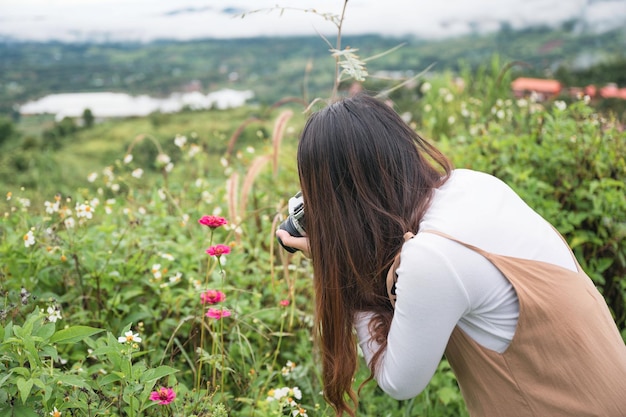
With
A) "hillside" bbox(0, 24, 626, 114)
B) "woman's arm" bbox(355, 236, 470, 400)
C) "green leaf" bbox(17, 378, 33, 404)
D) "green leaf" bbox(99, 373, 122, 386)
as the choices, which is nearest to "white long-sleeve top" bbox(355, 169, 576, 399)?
"woman's arm" bbox(355, 236, 470, 400)

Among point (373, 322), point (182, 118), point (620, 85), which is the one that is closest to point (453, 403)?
point (373, 322)

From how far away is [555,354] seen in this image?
97 centimetres

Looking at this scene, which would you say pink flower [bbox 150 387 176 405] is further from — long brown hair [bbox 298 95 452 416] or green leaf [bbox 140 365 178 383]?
long brown hair [bbox 298 95 452 416]

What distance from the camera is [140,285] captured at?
5.48 ft

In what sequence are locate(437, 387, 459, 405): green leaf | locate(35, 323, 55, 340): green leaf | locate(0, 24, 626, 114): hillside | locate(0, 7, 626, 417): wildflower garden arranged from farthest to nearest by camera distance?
locate(0, 24, 626, 114): hillside, locate(437, 387, 459, 405): green leaf, locate(0, 7, 626, 417): wildflower garden, locate(35, 323, 55, 340): green leaf

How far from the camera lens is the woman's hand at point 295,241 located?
1.17 metres

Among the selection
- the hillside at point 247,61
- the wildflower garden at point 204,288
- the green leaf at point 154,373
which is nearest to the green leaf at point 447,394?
the wildflower garden at point 204,288

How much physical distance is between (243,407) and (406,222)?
73cm

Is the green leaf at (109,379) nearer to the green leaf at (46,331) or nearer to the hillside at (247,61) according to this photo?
the green leaf at (46,331)

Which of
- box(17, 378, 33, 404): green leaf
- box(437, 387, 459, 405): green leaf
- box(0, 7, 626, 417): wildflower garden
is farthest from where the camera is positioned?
box(437, 387, 459, 405): green leaf

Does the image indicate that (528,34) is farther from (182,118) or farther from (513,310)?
(513,310)

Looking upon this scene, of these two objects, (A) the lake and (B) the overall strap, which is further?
(A) the lake

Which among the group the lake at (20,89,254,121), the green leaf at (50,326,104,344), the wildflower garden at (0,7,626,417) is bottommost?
the lake at (20,89,254,121)

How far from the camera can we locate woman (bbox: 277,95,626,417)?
3.07ft
